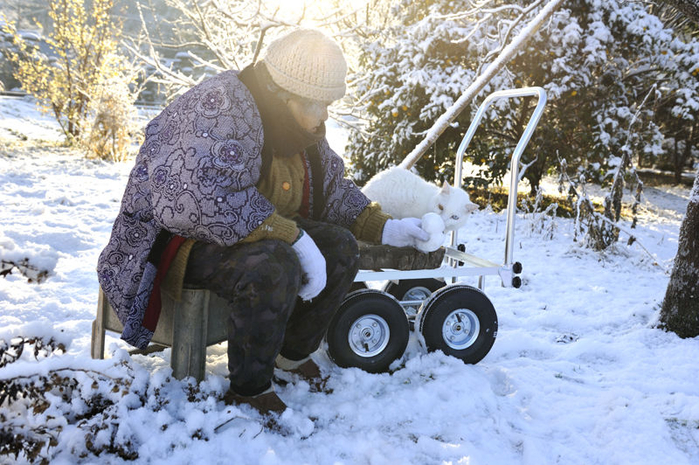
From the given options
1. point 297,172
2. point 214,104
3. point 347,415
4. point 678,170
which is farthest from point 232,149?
point 678,170

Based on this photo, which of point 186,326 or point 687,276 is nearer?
point 186,326

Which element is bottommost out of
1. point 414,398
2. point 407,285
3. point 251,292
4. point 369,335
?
point 414,398

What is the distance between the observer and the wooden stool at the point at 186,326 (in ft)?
6.31

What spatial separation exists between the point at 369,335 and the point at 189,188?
112cm

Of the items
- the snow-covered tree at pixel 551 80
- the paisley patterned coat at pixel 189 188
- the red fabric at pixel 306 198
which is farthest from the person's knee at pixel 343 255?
the snow-covered tree at pixel 551 80

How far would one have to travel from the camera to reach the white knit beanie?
1.91m

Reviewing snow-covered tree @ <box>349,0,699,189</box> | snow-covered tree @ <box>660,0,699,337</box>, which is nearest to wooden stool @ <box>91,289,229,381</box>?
snow-covered tree @ <box>660,0,699,337</box>

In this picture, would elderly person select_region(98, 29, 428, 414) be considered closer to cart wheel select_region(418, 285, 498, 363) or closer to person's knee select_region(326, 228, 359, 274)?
person's knee select_region(326, 228, 359, 274)

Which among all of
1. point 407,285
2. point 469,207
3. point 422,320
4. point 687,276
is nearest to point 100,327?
point 422,320

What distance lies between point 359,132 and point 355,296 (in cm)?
490

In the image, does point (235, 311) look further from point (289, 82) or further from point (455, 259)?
point (455, 259)

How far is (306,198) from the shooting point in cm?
237

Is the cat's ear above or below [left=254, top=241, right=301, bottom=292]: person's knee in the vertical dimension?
above

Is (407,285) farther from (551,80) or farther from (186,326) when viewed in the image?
(551,80)
